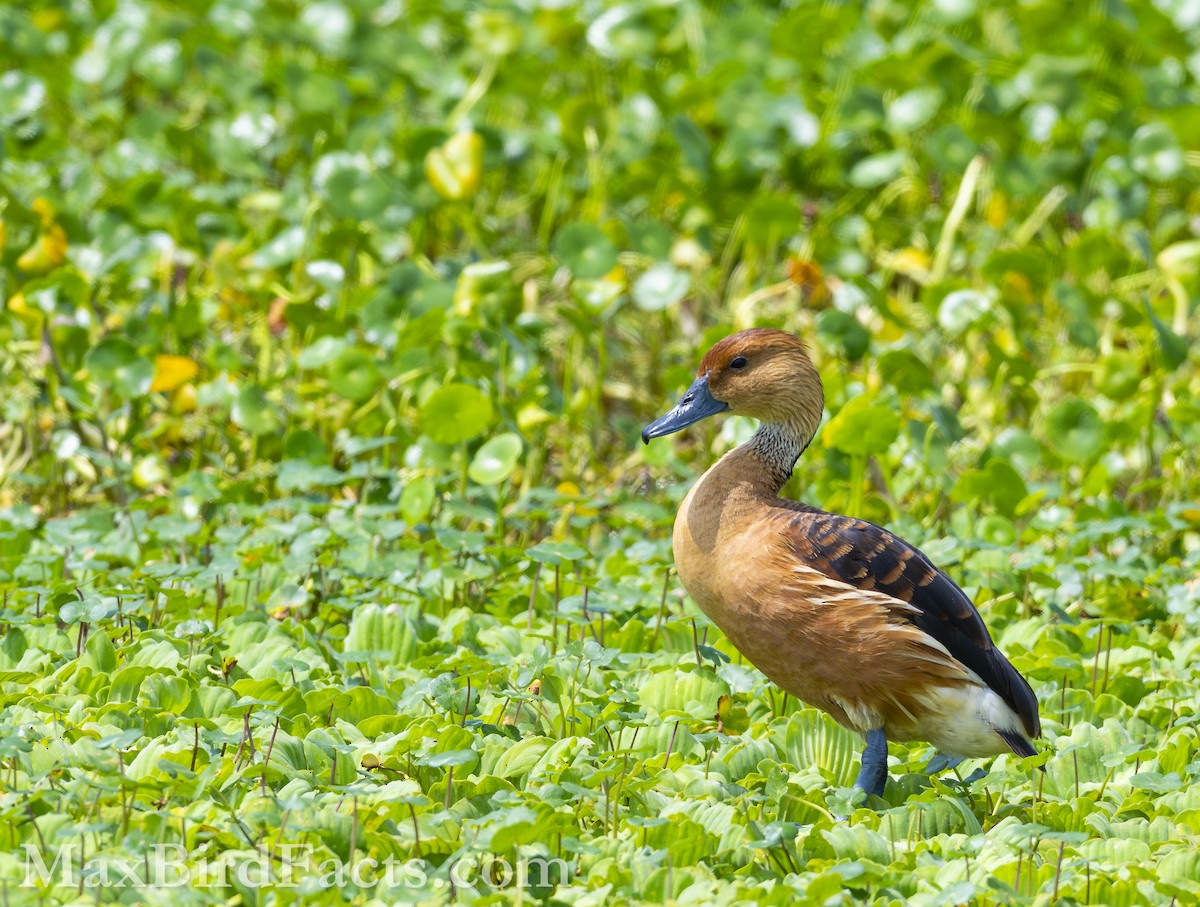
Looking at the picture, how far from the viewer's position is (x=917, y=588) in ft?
12.2

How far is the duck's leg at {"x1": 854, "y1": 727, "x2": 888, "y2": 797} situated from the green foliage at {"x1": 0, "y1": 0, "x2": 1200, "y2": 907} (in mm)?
86

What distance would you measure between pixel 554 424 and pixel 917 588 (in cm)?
274

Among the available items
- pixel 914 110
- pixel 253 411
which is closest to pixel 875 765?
pixel 253 411

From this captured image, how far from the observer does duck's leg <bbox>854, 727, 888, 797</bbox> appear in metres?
3.62

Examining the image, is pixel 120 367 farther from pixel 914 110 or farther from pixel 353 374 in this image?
pixel 914 110

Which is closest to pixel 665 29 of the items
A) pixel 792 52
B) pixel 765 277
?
pixel 792 52

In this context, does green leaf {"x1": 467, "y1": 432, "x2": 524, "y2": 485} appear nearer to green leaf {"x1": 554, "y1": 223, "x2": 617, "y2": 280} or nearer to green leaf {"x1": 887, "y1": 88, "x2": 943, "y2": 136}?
green leaf {"x1": 554, "y1": 223, "x2": 617, "y2": 280}

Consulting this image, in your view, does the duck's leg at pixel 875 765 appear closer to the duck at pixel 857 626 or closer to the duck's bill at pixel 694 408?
the duck at pixel 857 626

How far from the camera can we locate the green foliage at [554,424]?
10.5 ft

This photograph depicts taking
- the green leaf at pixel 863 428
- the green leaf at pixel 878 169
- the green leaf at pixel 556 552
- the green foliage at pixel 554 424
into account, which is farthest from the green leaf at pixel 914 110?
the green leaf at pixel 556 552

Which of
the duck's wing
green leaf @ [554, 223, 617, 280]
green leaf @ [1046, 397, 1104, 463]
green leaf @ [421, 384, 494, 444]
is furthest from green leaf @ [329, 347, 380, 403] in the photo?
green leaf @ [1046, 397, 1104, 463]

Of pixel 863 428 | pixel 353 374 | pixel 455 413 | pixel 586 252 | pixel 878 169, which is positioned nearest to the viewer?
pixel 863 428

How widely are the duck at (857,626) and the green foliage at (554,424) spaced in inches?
5.8

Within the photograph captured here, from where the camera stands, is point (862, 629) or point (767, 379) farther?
point (767, 379)
